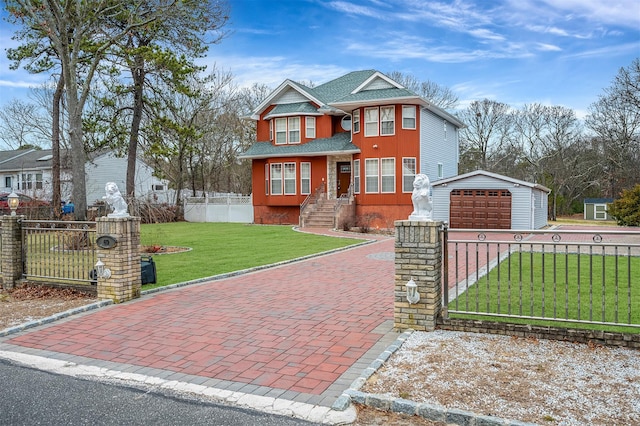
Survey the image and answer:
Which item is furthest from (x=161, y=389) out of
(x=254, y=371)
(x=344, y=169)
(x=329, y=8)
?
(x=344, y=169)

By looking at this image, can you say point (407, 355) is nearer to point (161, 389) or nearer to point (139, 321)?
point (161, 389)

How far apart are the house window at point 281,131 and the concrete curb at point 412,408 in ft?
77.0

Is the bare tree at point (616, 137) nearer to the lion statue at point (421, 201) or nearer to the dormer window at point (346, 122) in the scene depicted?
the dormer window at point (346, 122)

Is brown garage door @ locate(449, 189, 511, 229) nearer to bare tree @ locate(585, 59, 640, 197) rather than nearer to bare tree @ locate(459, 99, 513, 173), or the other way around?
bare tree @ locate(585, 59, 640, 197)

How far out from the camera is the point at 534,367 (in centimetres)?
442

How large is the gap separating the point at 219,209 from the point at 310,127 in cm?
850

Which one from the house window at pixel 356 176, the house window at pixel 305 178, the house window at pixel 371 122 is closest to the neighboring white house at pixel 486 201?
the house window at pixel 356 176

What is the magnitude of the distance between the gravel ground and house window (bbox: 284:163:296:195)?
21.3 m

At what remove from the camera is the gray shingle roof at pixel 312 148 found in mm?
24641

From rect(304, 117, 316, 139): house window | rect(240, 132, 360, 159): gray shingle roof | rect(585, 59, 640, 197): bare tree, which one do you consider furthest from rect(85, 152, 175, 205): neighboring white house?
rect(585, 59, 640, 197): bare tree

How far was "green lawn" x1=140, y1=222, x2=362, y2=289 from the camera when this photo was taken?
10534mm

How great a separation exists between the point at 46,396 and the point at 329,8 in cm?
1600

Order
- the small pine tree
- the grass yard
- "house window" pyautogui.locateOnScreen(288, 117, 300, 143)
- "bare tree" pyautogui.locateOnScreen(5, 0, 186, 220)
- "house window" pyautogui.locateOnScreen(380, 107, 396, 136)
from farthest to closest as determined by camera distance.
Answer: "house window" pyautogui.locateOnScreen(288, 117, 300, 143), the small pine tree, "house window" pyautogui.locateOnScreen(380, 107, 396, 136), "bare tree" pyautogui.locateOnScreen(5, 0, 186, 220), the grass yard

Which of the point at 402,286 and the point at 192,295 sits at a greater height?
the point at 402,286
